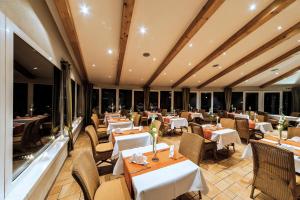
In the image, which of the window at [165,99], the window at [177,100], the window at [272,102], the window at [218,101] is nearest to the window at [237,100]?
the window at [218,101]

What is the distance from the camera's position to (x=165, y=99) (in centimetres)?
1023

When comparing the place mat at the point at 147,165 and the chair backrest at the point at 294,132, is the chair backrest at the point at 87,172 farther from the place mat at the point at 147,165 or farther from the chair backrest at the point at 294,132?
the chair backrest at the point at 294,132

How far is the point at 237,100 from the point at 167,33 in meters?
8.61

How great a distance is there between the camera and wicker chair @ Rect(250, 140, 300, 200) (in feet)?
5.05

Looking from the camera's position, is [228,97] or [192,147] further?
[228,97]

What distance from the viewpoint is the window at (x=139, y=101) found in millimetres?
9516

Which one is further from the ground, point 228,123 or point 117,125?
point 228,123

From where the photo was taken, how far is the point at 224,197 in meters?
2.05

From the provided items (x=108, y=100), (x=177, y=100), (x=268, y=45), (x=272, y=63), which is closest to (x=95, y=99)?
(x=108, y=100)

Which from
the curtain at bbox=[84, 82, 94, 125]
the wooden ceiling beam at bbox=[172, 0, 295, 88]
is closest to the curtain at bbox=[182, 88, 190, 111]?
the wooden ceiling beam at bbox=[172, 0, 295, 88]

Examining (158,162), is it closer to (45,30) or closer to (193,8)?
(45,30)

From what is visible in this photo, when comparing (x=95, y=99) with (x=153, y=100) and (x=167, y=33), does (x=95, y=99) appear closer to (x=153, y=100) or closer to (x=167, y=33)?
(x=153, y=100)

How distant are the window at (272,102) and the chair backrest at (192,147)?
32.6ft

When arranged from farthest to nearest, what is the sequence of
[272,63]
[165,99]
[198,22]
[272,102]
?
[165,99], [272,102], [272,63], [198,22]
